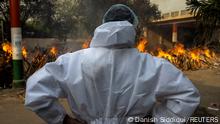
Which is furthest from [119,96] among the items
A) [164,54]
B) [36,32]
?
[36,32]

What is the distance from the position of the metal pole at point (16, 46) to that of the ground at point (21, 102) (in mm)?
321

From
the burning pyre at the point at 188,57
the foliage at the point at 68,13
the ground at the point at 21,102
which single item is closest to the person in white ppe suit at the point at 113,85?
the ground at the point at 21,102

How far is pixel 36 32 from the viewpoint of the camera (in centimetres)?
2794

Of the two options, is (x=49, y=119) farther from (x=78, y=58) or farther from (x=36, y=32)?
(x=36, y=32)

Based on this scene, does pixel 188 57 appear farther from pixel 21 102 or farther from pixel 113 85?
pixel 113 85

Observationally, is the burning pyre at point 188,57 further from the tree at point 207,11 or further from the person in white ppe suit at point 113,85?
the person in white ppe suit at point 113,85

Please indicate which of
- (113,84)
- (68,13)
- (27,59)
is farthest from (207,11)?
(68,13)

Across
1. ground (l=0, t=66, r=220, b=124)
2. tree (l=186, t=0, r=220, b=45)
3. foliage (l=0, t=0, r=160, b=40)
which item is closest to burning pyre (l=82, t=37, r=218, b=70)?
ground (l=0, t=66, r=220, b=124)

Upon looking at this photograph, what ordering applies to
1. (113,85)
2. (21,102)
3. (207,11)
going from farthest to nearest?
(207,11), (21,102), (113,85)

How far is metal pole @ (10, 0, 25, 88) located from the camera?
8.41 metres

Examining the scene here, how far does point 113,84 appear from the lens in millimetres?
2043

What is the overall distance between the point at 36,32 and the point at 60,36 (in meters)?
4.99

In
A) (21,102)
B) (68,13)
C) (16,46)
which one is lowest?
(21,102)

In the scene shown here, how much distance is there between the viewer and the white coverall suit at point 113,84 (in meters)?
2.00
